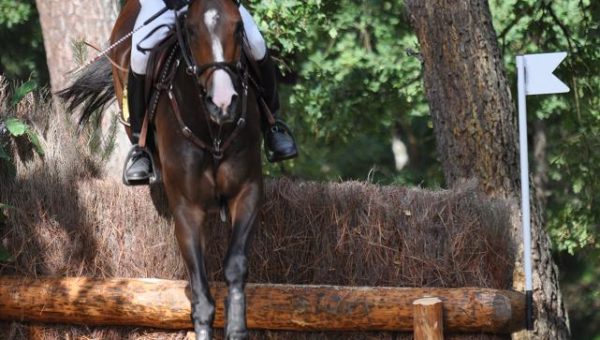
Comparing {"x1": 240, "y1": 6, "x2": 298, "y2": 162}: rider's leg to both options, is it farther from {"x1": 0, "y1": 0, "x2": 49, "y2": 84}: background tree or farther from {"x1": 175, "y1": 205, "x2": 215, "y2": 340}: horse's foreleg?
{"x1": 0, "y1": 0, "x2": 49, "y2": 84}: background tree

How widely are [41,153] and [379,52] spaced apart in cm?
1143

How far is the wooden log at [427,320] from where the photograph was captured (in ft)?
30.6

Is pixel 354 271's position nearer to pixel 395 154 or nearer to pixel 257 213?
pixel 257 213

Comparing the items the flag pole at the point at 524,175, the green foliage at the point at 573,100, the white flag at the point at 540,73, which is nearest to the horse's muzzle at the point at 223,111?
the flag pole at the point at 524,175

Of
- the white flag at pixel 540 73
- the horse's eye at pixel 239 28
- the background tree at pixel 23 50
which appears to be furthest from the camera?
the background tree at pixel 23 50

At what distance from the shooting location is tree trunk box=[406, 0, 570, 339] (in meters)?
12.1

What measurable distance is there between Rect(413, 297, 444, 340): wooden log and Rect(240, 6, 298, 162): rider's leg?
129 cm

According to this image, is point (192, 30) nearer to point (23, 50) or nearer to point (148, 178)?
point (148, 178)

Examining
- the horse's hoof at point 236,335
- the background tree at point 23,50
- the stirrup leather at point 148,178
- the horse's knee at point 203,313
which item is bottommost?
the horse's hoof at point 236,335

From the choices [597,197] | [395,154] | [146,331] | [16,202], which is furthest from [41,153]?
[395,154]

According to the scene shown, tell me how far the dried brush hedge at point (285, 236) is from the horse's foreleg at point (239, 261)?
1204mm

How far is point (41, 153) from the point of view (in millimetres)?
10562

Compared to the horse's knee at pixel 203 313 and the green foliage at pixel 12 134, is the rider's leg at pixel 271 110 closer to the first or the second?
the horse's knee at pixel 203 313

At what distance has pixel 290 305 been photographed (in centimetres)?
965
